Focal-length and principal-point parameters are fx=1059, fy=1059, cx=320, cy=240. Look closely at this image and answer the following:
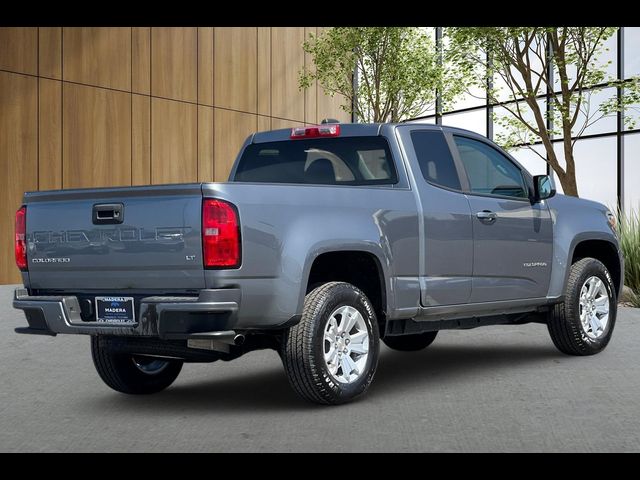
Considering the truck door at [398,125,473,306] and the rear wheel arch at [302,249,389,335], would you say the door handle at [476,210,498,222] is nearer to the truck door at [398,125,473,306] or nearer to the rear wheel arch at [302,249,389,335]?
the truck door at [398,125,473,306]

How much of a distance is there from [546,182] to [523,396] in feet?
7.85

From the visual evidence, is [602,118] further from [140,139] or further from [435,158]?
[435,158]

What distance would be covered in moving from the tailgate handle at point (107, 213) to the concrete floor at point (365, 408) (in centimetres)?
128

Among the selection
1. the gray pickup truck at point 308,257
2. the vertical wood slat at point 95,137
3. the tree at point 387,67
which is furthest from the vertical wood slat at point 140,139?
the gray pickup truck at point 308,257

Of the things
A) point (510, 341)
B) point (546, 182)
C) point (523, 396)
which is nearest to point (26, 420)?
point (523, 396)

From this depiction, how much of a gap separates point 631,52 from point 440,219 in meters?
19.3

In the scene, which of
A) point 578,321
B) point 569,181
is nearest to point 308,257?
point 578,321

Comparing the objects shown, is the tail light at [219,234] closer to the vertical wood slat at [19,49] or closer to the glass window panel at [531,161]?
the vertical wood slat at [19,49]

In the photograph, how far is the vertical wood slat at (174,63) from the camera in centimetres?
→ 2545

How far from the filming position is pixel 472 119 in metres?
30.2

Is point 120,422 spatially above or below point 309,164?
below

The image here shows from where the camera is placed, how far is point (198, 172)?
26938 millimetres

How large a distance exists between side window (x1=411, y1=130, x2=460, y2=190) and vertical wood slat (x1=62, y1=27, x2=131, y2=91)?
53.0 ft
